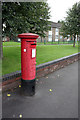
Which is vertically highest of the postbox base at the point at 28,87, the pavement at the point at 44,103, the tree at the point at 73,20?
the tree at the point at 73,20

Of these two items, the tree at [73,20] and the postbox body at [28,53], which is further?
the tree at [73,20]

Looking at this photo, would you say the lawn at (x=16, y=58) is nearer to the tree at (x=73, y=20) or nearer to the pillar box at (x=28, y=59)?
the pillar box at (x=28, y=59)

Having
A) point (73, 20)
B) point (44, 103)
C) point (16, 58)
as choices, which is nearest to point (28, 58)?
point (44, 103)

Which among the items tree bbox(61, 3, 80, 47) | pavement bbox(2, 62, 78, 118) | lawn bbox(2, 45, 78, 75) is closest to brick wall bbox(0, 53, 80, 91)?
pavement bbox(2, 62, 78, 118)

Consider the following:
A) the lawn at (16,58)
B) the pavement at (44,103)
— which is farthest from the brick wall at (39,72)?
the lawn at (16,58)

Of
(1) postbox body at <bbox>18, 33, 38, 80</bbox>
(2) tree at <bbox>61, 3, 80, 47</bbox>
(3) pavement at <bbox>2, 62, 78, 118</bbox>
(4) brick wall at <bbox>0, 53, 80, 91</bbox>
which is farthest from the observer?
(2) tree at <bbox>61, 3, 80, 47</bbox>

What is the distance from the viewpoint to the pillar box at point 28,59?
3145 mm

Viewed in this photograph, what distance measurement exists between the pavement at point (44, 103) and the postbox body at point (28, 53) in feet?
2.32

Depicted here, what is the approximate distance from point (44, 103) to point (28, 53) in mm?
1576

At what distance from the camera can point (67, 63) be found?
7.58 m

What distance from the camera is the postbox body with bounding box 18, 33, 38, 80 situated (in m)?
3.13

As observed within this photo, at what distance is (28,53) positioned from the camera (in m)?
3.22

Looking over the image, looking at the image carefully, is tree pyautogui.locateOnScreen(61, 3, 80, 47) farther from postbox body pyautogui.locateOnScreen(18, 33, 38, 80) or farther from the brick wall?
postbox body pyautogui.locateOnScreen(18, 33, 38, 80)

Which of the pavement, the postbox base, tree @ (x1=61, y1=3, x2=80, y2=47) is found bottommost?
the pavement
